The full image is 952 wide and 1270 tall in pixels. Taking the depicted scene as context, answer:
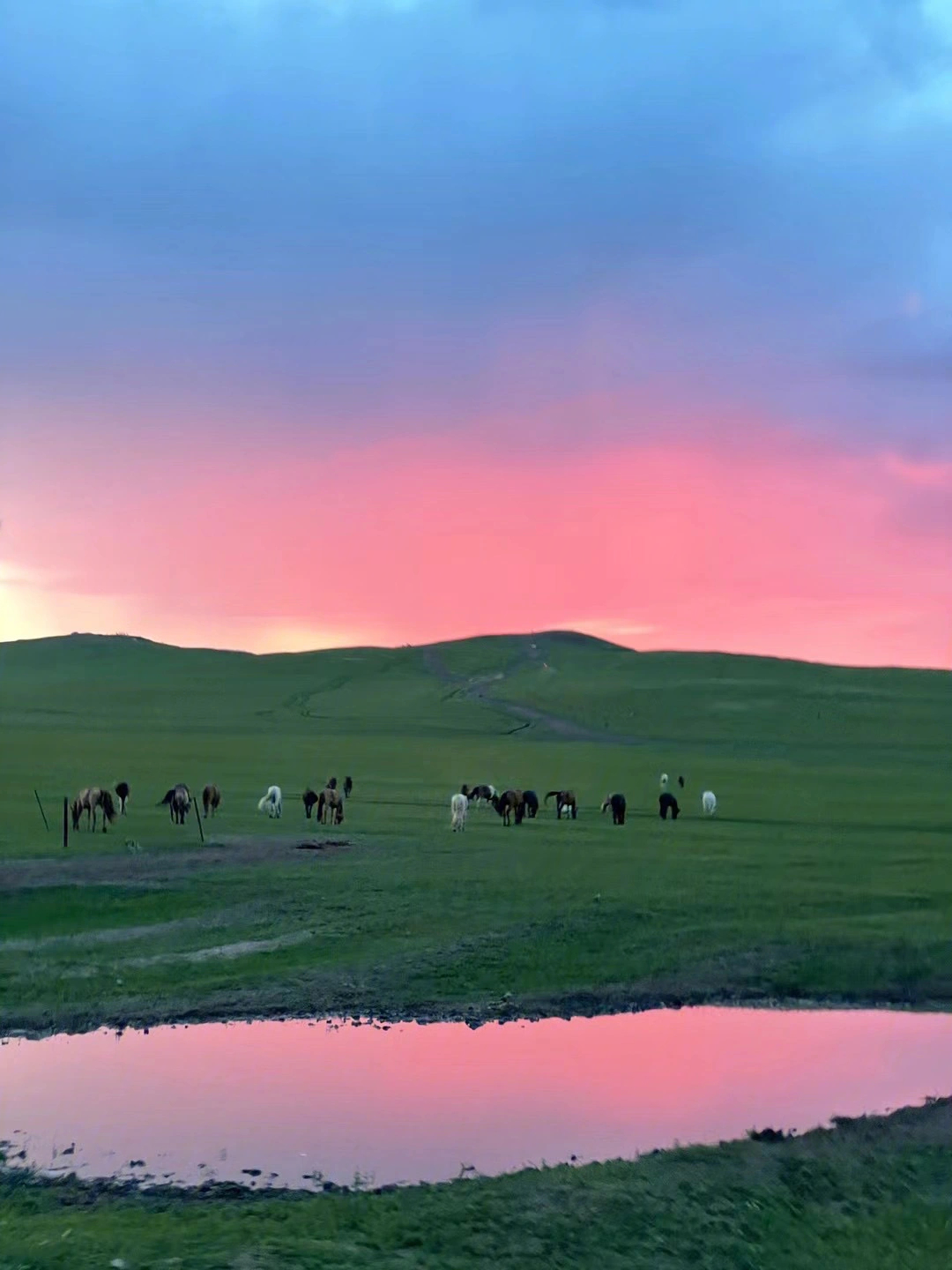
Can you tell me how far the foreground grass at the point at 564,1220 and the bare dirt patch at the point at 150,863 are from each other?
46.2 ft

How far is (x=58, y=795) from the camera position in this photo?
42.7 meters

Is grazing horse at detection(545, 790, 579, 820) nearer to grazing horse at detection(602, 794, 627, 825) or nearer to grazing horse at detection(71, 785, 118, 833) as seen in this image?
grazing horse at detection(602, 794, 627, 825)

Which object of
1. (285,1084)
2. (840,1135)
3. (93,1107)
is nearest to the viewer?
(840,1135)

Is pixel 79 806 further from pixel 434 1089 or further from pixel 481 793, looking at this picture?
pixel 434 1089

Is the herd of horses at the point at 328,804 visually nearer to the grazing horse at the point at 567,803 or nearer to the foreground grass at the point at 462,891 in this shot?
the grazing horse at the point at 567,803

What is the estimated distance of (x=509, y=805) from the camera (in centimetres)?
3859

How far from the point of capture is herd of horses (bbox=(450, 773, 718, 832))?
119 ft

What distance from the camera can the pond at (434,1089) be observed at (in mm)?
12266

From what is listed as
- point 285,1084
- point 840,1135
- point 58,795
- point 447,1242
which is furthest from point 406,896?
point 58,795

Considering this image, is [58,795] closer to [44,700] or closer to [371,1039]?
[371,1039]

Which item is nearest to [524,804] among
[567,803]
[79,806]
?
[567,803]

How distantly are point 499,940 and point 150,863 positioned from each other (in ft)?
31.6

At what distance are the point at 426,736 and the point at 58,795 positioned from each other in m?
38.9

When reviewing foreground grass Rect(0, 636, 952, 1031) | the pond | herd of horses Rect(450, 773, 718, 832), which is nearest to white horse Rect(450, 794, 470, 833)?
herd of horses Rect(450, 773, 718, 832)
